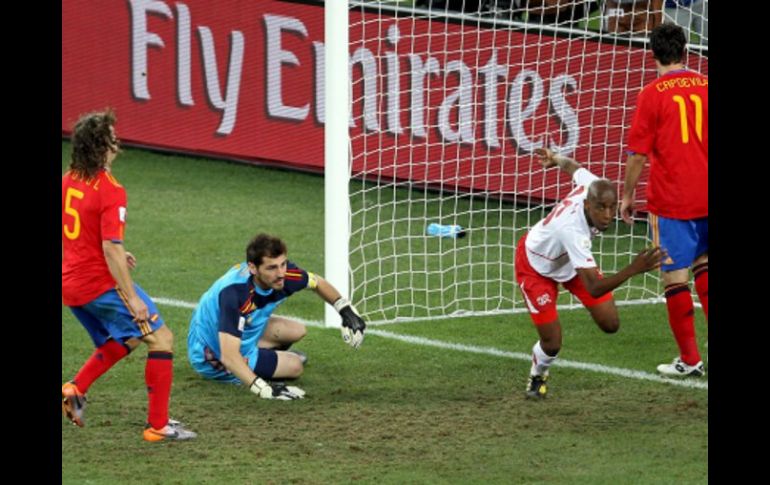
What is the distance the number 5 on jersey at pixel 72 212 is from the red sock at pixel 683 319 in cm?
359

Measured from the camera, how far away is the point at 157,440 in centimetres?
787

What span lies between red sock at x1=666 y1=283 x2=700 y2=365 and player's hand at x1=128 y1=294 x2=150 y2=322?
3.26m

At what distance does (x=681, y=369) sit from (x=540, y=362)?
0.99 m

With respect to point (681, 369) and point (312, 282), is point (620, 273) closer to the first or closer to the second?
point (681, 369)

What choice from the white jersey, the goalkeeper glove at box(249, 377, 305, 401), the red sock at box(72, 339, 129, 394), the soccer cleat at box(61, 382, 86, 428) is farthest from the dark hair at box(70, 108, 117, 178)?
the white jersey

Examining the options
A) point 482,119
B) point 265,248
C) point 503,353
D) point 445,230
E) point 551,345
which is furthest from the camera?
point 482,119

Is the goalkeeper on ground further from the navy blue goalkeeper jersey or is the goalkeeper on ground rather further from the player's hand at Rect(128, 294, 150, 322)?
the player's hand at Rect(128, 294, 150, 322)

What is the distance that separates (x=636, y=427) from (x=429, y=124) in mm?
4862

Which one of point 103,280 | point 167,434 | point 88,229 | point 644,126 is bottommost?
point 167,434

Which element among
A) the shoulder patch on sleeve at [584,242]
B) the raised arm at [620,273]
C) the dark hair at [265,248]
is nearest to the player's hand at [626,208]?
the shoulder patch on sleeve at [584,242]

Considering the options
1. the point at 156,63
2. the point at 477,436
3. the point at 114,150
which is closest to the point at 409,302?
the point at 477,436

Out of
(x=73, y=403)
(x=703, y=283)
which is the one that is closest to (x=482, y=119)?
Answer: (x=703, y=283)

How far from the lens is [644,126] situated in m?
8.93

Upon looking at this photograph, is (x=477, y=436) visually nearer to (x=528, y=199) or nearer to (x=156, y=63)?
(x=528, y=199)
